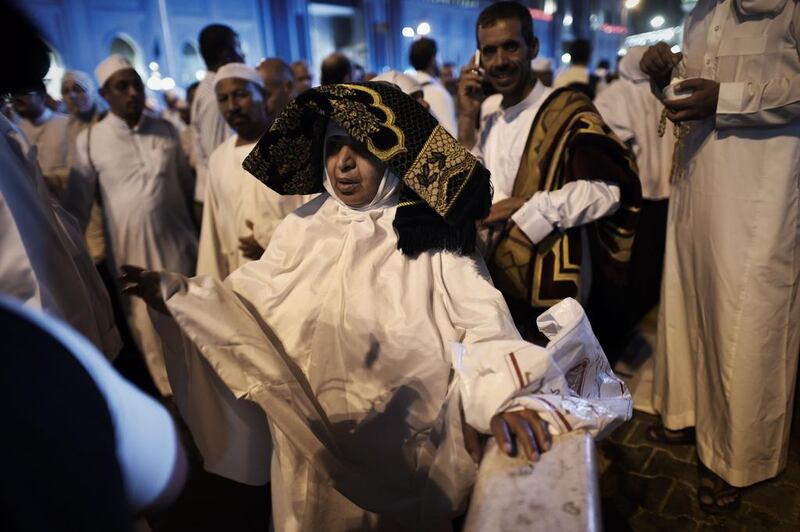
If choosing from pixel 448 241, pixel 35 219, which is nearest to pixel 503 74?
pixel 448 241

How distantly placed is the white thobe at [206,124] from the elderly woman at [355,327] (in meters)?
2.78

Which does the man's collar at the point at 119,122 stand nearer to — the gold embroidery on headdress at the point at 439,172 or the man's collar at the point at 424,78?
the man's collar at the point at 424,78

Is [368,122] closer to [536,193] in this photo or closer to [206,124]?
[536,193]

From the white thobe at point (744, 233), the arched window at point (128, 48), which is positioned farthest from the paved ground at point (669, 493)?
the arched window at point (128, 48)

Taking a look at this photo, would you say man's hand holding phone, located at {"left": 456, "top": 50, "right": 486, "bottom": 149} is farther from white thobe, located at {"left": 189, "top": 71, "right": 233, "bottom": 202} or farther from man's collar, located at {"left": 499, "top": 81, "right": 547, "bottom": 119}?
white thobe, located at {"left": 189, "top": 71, "right": 233, "bottom": 202}

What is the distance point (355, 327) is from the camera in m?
2.07

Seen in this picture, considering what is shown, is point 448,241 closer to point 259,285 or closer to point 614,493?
point 259,285

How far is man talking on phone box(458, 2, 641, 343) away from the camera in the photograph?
2.60 meters

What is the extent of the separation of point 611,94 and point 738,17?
8.28 ft

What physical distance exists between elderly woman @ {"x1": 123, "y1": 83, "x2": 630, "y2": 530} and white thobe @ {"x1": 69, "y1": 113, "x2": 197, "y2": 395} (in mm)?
2516

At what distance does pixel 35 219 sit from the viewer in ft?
6.18

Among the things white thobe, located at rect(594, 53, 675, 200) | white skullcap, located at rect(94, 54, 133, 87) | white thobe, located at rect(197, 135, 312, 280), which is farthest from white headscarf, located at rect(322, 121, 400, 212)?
white thobe, located at rect(594, 53, 675, 200)

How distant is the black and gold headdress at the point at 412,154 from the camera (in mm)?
1960

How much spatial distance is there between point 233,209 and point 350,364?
6.42ft
